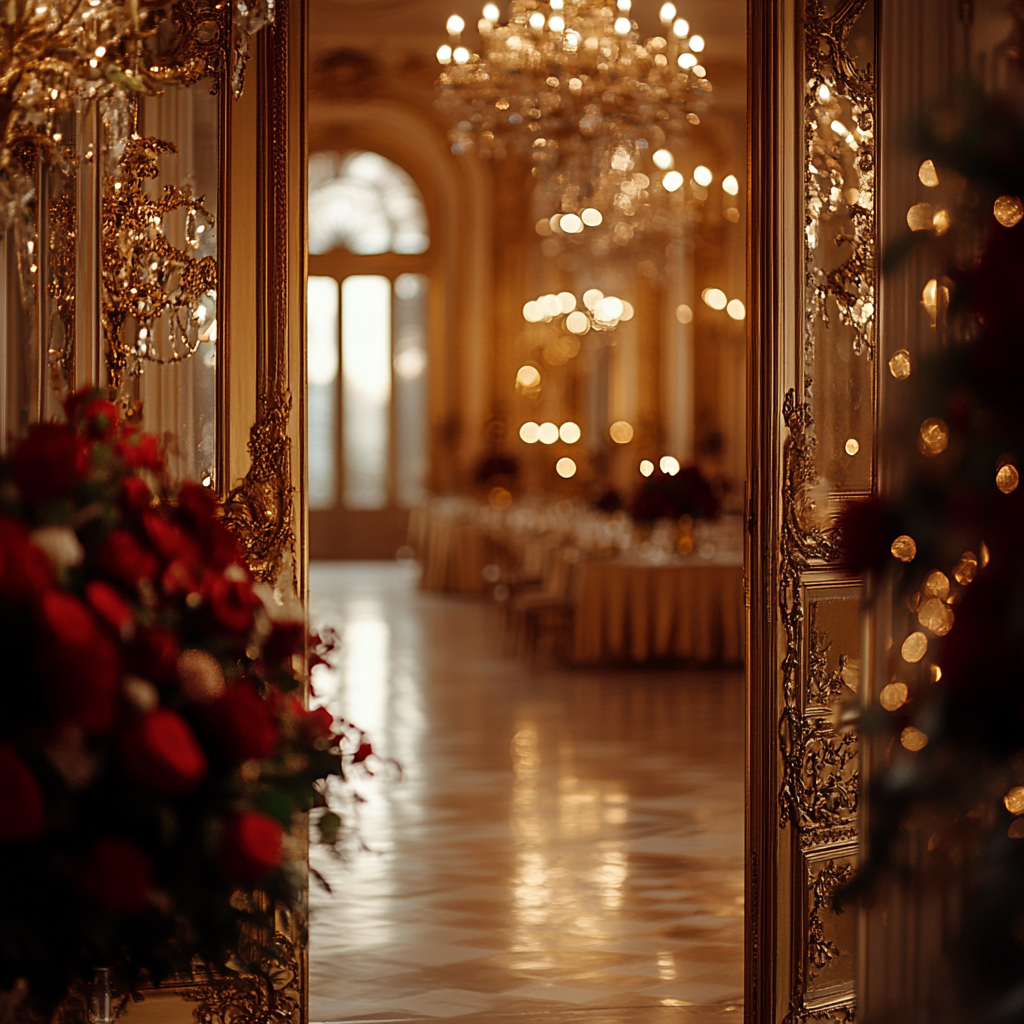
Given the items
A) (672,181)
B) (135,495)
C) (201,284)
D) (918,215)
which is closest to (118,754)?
(135,495)

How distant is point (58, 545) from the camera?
1490mm

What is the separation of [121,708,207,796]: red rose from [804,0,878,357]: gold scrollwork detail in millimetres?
2458

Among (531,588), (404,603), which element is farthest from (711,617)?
(404,603)

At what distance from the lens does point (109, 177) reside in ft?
11.1

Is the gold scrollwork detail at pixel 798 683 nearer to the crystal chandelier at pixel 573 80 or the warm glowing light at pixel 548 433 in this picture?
the crystal chandelier at pixel 573 80

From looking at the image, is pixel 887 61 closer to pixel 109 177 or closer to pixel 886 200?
pixel 886 200

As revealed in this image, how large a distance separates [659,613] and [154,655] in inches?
329

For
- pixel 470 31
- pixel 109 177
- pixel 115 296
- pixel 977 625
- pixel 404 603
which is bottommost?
pixel 404 603

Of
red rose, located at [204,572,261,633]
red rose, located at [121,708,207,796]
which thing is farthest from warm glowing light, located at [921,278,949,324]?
red rose, located at [121,708,207,796]

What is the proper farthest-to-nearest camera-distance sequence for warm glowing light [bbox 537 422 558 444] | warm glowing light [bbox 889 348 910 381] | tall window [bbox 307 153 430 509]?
tall window [bbox 307 153 430 509], warm glowing light [bbox 537 422 558 444], warm glowing light [bbox 889 348 910 381]

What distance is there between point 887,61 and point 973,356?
218cm

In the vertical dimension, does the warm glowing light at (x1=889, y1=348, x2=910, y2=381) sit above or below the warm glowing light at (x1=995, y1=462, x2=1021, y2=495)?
above

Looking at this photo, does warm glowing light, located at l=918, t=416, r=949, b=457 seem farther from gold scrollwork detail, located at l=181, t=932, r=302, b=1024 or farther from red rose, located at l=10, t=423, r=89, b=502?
gold scrollwork detail, located at l=181, t=932, r=302, b=1024

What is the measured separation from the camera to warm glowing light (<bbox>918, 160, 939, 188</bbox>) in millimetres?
2486
